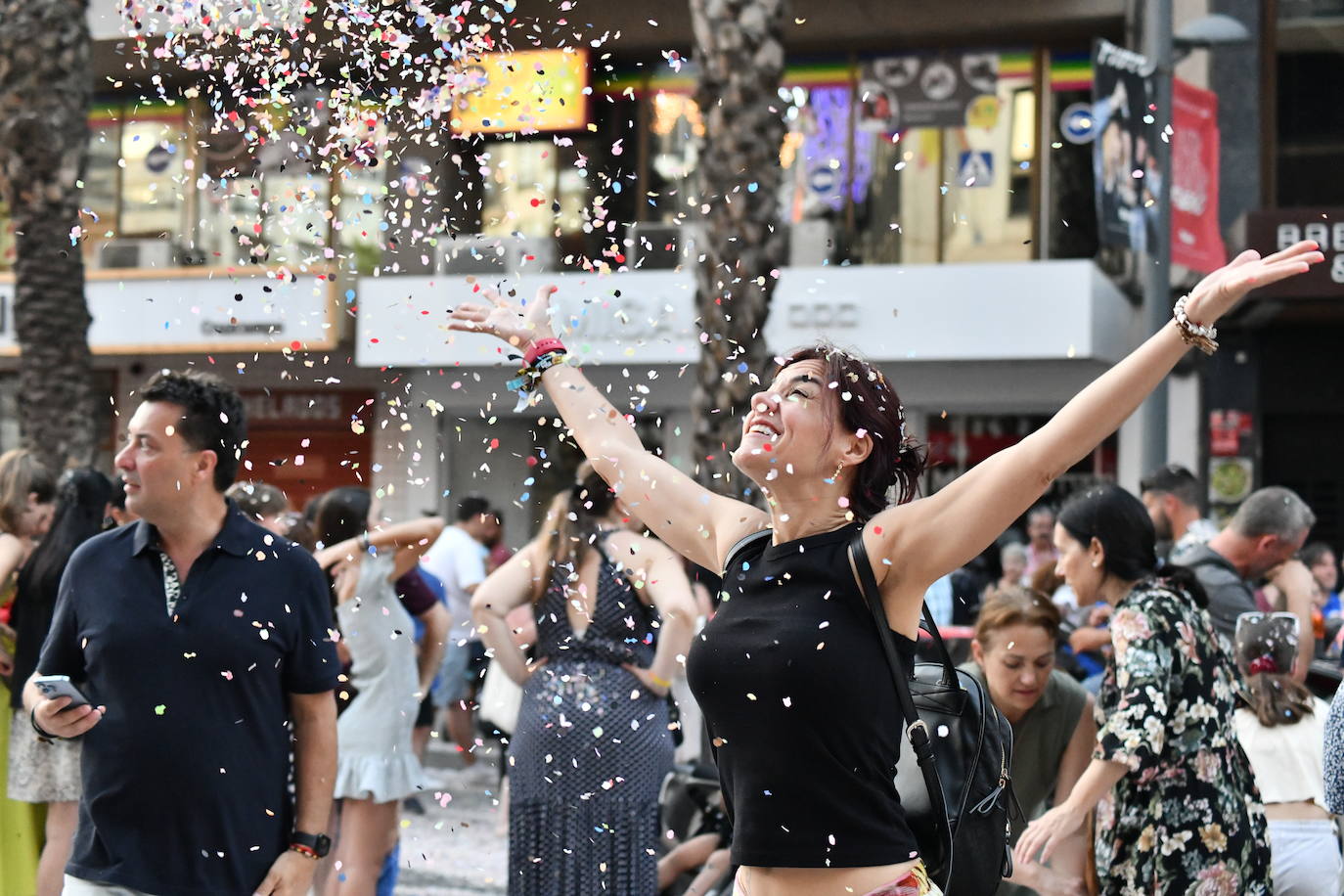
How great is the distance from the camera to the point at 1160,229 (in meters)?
9.97

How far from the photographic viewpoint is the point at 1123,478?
1786 cm

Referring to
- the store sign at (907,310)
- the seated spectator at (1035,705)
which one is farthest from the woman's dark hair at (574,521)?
the store sign at (907,310)

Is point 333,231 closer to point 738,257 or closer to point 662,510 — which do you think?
point 662,510

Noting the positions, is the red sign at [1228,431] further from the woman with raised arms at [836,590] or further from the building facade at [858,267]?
the woman with raised arms at [836,590]

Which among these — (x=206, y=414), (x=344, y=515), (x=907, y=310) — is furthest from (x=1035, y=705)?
(x=907, y=310)

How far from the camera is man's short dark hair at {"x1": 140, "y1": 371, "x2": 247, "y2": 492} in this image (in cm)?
392

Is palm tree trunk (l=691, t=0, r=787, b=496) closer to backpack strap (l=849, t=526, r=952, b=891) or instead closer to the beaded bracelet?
the beaded bracelet

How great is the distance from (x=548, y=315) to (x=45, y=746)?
3023 mm

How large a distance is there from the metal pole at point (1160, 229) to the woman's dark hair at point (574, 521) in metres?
4.99

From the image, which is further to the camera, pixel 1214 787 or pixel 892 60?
pixel 892 60

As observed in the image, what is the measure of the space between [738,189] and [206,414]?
5.66 meters

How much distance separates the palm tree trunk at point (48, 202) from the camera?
10531 millimetres

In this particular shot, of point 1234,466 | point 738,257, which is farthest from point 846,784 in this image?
point 1234,466

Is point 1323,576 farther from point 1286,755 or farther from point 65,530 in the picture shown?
point 65,530
